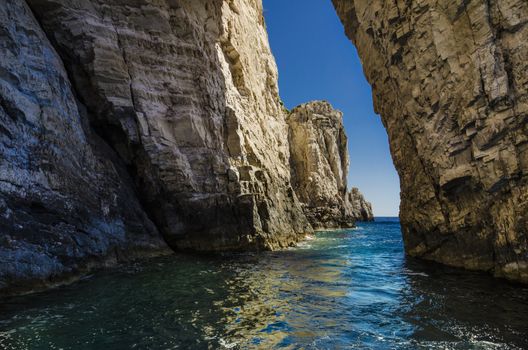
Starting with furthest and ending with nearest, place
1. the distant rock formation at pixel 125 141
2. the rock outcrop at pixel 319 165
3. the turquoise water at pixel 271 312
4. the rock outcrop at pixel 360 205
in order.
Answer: the rock outcrop at pixel 360 205 → the rock outcrop at pixel 319 165 → the distant rock formation at pixel 125 141 → the turquoise water at pixel 271 312

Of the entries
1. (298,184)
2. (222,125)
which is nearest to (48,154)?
(222,125)

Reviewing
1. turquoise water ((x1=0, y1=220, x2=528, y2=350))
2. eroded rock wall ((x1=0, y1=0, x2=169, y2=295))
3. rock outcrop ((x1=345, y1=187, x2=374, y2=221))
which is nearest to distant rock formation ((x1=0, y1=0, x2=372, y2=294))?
eroded rock wall ((x1=0, y1=0, x2=169, y2=295))

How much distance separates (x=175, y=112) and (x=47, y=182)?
967 centimetres

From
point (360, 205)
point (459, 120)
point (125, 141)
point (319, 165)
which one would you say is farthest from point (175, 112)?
point (360, 205)

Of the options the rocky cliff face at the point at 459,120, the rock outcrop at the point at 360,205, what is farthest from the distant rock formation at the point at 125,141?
the rock outcrop at the point at 360,205

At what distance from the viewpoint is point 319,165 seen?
57000 mm

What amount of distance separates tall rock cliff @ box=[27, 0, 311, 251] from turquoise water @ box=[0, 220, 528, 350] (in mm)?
6765

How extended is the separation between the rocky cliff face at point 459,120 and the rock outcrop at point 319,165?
37203 mm

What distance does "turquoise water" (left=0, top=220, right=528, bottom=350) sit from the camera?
662cm

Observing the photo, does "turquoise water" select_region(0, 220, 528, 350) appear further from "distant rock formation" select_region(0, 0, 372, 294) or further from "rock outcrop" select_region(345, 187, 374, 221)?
"rock outcrop" select_region(345, 187, 374, 221)

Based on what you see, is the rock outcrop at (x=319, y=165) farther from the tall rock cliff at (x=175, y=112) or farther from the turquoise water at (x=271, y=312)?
the turquoise water at (x=271, y=312)

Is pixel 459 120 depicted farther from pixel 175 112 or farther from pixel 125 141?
pixel 125 141

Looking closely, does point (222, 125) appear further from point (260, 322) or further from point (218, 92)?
point (260, 322)

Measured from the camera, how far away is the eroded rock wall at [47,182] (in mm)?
10703
